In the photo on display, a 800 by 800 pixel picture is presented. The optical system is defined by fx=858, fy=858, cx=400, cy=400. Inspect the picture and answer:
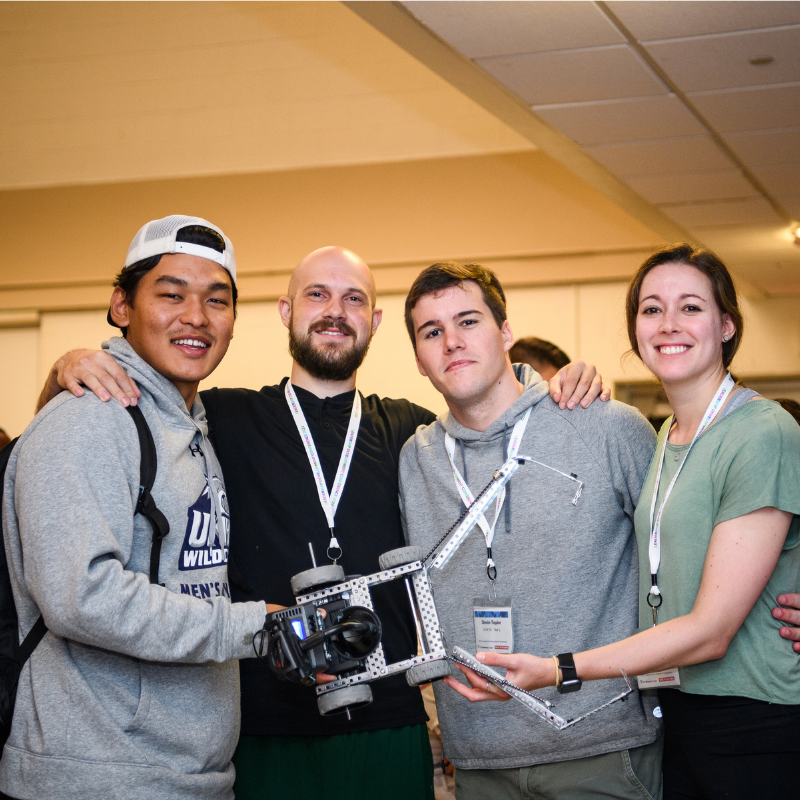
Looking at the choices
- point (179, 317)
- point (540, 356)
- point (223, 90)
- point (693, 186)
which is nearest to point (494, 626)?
point (179, 317)

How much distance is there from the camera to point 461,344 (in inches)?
95.7

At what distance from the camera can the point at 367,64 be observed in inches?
286

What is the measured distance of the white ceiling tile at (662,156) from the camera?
14.3 ft

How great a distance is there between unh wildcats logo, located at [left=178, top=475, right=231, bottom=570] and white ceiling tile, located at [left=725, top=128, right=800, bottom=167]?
334 centimetres

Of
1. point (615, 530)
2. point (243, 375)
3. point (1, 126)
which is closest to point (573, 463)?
point (615, 530)

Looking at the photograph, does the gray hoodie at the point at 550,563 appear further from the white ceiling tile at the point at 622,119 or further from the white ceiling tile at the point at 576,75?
the white ceiling tile at the point at 622,119

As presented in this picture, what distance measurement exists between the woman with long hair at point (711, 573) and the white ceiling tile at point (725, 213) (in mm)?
3386

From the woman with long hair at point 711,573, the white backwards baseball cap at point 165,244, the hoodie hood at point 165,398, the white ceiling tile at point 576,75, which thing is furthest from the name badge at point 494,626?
the white ceiling tile at point 576,75

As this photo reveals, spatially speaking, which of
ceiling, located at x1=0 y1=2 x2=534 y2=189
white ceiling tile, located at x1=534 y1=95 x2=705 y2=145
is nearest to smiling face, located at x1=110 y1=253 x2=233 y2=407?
white ceiling tile, located at x1=534 y1=95 x2=705 y2=145

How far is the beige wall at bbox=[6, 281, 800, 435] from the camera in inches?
281

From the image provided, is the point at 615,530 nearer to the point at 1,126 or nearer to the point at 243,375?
the point at 243,375

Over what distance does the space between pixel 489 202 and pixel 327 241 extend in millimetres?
1426

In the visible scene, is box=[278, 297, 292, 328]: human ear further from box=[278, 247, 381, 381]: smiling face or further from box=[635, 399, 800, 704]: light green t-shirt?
box=[635, 399, 800, 704]: light green t-shirt

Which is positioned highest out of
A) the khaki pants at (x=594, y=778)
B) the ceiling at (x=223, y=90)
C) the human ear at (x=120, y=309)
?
the ceiling at (x=223, y=90)
